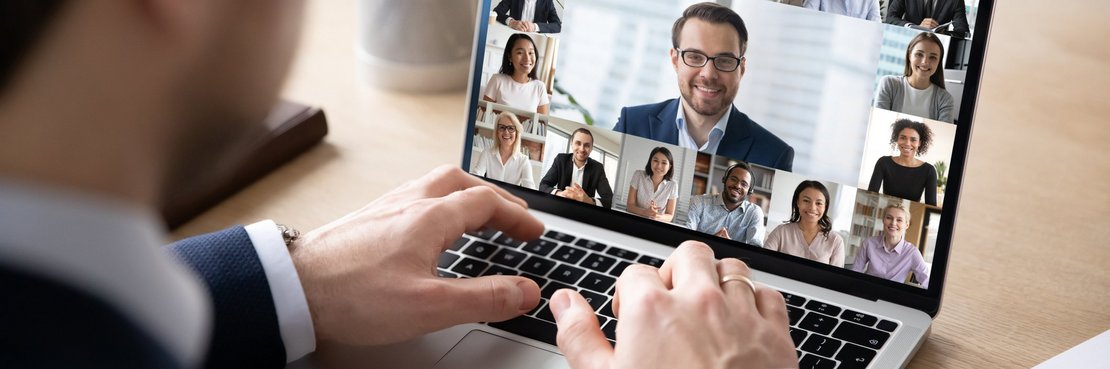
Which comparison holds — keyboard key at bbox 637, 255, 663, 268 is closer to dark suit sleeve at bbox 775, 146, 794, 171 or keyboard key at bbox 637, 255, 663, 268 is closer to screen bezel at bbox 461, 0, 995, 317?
screen bezel at bbox 461, 0, 995, 317

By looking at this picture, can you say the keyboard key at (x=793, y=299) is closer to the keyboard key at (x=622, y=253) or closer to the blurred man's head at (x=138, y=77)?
the keyboard key at (x=622, y=253)

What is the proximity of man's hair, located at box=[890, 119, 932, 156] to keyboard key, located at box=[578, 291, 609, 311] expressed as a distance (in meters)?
0.25

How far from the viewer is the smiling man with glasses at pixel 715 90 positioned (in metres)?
0.83

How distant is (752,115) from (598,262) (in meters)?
0.18

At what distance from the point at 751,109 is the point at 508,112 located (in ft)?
0.72

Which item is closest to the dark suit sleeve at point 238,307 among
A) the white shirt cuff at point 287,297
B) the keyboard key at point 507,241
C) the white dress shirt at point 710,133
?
the white shirt cuff at point 287,297

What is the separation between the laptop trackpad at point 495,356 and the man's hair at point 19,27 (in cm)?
43

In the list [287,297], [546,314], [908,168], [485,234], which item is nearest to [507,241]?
[485,234]

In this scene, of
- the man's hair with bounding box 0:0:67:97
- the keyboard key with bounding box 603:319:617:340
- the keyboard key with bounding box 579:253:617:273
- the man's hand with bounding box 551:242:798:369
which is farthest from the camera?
the keyboard key with bounding box 579:253:617:273

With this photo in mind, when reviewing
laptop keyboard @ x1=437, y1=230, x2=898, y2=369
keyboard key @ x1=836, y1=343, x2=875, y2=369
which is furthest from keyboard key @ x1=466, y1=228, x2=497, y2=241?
keyboard key @ x1=836, y1=343, x2=875, y2=369

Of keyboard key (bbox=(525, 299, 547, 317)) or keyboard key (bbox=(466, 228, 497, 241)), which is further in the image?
keyboard key (bbox=(466, 228, 497, 241))

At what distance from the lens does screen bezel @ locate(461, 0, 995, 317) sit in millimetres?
765

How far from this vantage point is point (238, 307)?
714mm

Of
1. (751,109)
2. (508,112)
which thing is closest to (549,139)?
(508,112)
